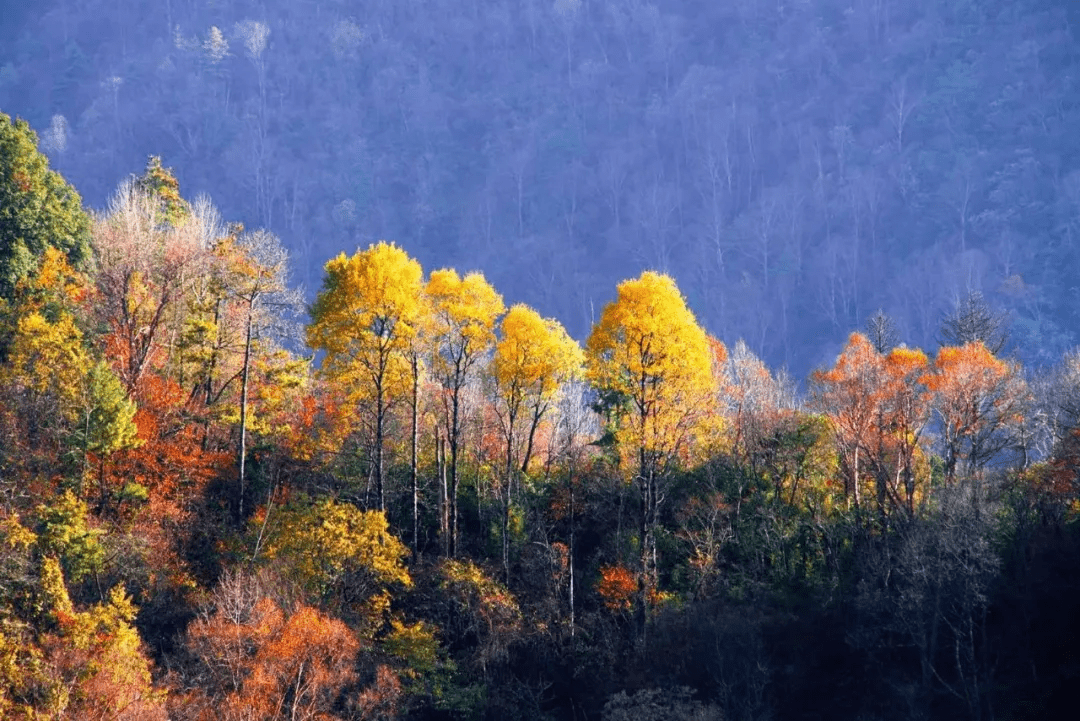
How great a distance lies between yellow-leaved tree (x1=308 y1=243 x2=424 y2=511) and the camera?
40750 millimetres

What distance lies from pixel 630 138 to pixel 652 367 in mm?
129547

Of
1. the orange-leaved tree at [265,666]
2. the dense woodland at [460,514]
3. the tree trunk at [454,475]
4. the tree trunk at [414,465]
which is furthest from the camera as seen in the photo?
the tree trunk at [414,465]

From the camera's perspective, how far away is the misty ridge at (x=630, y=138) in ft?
439

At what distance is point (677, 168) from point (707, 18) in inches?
1113

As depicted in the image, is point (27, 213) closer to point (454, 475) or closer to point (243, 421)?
point (243, 421)

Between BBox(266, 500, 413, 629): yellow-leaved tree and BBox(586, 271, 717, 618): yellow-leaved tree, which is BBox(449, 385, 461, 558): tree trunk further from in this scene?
BBox(586, 271, 717, 618): yellow-leaved tree

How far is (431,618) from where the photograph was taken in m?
39.0

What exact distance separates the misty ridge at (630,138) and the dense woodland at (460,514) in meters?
83.9

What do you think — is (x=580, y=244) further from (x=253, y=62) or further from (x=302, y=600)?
(x=302, y=600)

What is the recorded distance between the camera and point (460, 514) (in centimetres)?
4497

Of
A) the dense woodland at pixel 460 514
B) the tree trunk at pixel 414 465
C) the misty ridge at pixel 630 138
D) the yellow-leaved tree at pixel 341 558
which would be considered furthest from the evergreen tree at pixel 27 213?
the misty ridge at pixel 630 138

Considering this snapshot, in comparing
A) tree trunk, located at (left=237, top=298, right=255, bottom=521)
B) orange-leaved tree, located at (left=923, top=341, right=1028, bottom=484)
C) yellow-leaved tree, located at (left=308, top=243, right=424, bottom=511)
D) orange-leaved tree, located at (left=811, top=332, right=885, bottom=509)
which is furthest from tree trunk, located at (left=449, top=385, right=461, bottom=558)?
orange-leaved tree, located at (left=923, top=341, right=1028, bottom=484)

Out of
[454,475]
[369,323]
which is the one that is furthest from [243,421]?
[454,475]

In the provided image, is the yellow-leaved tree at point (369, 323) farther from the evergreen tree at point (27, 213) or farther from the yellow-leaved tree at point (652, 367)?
the evergreen tree at point (27, 213)
